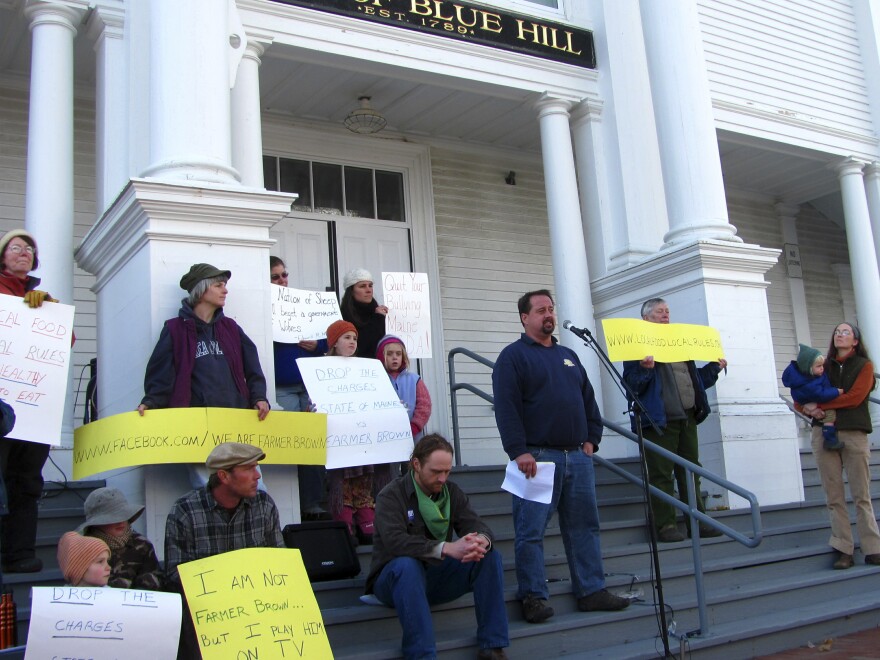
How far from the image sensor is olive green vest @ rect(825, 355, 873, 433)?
657 cm

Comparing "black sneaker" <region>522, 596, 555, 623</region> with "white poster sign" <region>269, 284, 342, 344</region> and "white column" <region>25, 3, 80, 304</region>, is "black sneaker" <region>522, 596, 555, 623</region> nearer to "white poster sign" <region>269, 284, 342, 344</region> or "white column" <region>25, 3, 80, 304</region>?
"white poster sign" <region>269, 284, 342, 344</region>

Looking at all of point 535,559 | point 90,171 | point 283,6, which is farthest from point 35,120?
point 535,559

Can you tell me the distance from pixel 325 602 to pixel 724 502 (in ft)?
11.8

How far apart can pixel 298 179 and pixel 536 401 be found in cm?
531

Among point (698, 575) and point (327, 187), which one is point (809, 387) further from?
point (327, 187)

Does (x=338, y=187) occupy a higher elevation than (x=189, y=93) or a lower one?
higher

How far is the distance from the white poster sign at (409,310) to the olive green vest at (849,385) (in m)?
2.86

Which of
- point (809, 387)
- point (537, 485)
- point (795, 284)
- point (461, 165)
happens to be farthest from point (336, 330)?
point (795, 284)

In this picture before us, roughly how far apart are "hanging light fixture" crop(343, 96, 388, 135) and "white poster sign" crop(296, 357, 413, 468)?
14.0 ft

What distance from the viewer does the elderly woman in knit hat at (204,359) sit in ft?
15.9

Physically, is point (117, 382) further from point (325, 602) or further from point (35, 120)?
point (35, 120)

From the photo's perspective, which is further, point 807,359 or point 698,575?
point 807,359

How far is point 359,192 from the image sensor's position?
10227 mm

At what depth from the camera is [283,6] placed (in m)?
8.02
